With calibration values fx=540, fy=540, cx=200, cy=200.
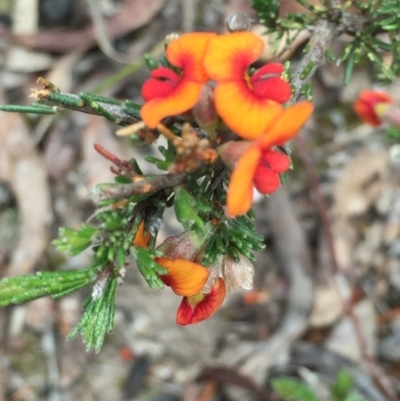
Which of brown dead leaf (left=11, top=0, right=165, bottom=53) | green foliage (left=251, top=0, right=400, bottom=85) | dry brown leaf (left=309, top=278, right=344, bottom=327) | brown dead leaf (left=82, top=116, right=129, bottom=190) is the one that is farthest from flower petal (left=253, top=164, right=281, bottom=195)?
brown dead leaf (left=11, top=0, right=165, bottom=53)

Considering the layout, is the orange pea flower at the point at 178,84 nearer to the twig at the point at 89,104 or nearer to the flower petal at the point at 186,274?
the twig at the point at 89,104

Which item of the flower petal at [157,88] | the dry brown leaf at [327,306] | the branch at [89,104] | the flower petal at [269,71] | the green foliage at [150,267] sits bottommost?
the dry brown leaf at [327,306]

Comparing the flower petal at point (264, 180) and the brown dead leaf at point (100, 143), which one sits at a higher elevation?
the flower petal at point (264, 180)

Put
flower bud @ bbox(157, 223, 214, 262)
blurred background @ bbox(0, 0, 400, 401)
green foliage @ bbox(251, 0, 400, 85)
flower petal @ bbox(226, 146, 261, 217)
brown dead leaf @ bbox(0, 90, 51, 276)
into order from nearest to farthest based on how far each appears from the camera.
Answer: flower petal @ bbox(226, 146, 261, 217) → flower bud @ bbox(157, 223, 214, 262) → green foliage @ bbox(251, 0, 400, 85) → blurred background @ bbox(0, 0, 400, 401) → brown dead leaf @ bbox(0, 90, 51, 276)

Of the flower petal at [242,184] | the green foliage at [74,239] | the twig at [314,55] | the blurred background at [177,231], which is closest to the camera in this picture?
the flower petal at [242,184]

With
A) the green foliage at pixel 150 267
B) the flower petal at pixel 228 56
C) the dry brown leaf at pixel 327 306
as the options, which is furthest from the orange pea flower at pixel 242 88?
the dry brown leaf at pixel 327 306

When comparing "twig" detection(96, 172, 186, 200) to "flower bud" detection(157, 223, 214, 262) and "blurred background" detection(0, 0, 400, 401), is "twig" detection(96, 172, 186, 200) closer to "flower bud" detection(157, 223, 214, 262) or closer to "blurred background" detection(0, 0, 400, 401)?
"flower bud" detection(157, 223, 214, 262)

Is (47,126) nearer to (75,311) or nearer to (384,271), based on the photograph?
(75,311)

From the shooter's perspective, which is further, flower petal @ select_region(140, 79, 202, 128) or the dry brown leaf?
the dry brown leaf
